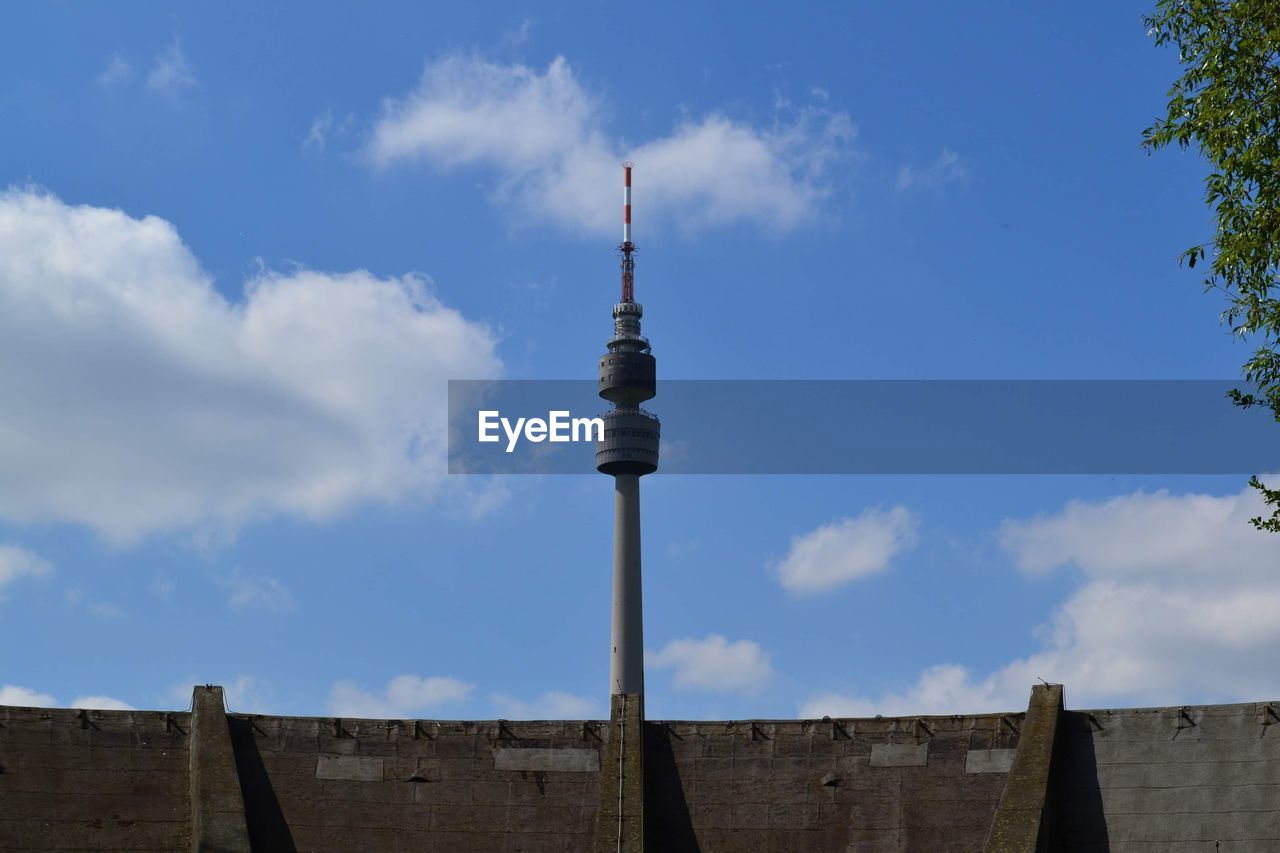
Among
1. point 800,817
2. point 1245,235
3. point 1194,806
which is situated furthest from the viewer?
point 800,817

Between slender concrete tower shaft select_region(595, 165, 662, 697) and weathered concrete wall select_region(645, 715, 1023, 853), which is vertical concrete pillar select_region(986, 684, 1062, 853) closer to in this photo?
weathered concrete wall select_region(645, 715, 1023, 853)

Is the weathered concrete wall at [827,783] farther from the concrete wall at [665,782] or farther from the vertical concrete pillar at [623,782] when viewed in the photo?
the vertical concrete pillar at [623,782]

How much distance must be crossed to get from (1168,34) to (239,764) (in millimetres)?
35036

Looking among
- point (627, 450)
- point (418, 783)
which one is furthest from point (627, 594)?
point (418, 783)

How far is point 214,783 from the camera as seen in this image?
44312 millimetres

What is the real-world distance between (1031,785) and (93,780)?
28.4 m

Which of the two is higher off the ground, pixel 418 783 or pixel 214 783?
pixel 418 783

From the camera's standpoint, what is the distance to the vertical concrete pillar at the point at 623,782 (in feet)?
141

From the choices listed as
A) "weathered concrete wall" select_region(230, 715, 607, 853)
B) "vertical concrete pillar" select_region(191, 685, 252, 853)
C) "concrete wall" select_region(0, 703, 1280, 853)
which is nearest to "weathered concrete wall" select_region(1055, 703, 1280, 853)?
"concrete wall" select_region(0, 703, 1280, 853)

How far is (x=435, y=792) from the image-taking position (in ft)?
151

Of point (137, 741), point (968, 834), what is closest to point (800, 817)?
point (968, 834)

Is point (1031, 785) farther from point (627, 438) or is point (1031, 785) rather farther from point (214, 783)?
point (627, 438)

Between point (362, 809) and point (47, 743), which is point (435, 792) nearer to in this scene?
point (362, 809)

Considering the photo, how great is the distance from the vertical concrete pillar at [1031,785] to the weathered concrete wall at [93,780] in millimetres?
24061
